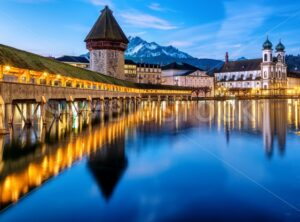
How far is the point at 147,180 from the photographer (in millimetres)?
10539

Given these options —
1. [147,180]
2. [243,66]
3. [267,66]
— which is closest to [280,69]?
[267,66]

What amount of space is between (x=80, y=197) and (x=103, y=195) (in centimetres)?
58

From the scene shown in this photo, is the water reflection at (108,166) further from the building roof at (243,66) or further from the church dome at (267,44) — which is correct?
the building roof at (243,66)

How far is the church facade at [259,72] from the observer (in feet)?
467

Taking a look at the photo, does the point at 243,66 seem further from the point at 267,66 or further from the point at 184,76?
the point at 184,76

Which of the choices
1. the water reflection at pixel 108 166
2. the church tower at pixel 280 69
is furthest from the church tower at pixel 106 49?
the church tower at pixel 280 69

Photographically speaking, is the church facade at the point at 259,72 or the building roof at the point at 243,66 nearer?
the church facade at the point at 259,72

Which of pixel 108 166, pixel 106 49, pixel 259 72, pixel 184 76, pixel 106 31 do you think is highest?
pixel 106 31

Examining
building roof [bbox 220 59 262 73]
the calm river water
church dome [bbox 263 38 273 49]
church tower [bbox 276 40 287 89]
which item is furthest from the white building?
the calm river water

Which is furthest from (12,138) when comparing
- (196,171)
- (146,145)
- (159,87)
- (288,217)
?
(159,87)

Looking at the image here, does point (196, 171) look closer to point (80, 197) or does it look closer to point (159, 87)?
point (80, 197)

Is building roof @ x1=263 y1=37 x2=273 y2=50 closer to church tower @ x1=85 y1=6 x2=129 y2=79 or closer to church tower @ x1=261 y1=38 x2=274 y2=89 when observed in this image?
church tower @ x1=261 y1=38 x2=274 y2=89

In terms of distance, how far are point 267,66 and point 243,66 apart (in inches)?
745

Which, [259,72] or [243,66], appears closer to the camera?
[259,72]
